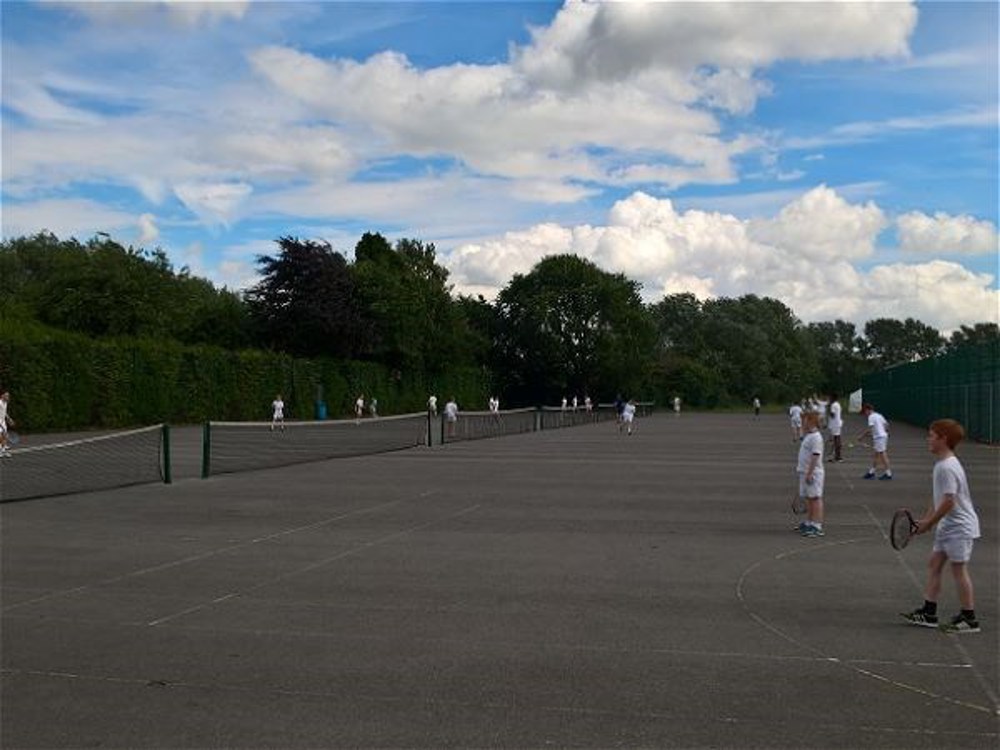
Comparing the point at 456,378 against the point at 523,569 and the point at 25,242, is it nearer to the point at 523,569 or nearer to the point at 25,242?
the point at 25,242

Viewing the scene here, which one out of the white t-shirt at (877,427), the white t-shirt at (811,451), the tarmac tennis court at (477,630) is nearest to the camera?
the tarmac tennis court at (477,630)

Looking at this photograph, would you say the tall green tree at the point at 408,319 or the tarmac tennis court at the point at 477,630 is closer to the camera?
the tarmac tennis court at the point at 477,630

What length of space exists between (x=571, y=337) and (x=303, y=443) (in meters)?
58.7

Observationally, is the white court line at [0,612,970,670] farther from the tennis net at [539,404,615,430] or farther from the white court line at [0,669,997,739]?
the tennis net at [539,404,615,430]

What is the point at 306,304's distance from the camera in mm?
56781

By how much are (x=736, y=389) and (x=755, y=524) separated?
105293mm

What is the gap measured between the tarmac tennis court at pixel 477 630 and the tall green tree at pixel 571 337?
226 ft

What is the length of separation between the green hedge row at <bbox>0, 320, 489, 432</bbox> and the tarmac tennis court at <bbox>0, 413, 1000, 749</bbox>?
849 inches

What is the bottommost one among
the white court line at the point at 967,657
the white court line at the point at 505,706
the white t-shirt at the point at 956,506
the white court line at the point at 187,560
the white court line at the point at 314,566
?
the white court line at the point at 967,657

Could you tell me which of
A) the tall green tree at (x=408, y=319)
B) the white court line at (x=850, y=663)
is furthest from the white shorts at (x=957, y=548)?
the tall green tree at (x=408, y=319)

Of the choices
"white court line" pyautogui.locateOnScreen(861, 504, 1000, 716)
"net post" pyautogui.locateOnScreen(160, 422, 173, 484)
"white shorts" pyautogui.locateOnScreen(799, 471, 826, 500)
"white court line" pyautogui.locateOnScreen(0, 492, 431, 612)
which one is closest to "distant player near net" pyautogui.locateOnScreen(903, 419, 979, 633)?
"white court line" pyautogui.locateOnScreen(861, 504, 1000, 716)

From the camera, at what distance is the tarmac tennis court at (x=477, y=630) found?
5.23m

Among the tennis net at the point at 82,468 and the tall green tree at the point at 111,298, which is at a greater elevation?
the tall green tree at the point at 111,298

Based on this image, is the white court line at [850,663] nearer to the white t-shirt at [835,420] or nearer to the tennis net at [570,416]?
the white t-shirt at [835,420]
